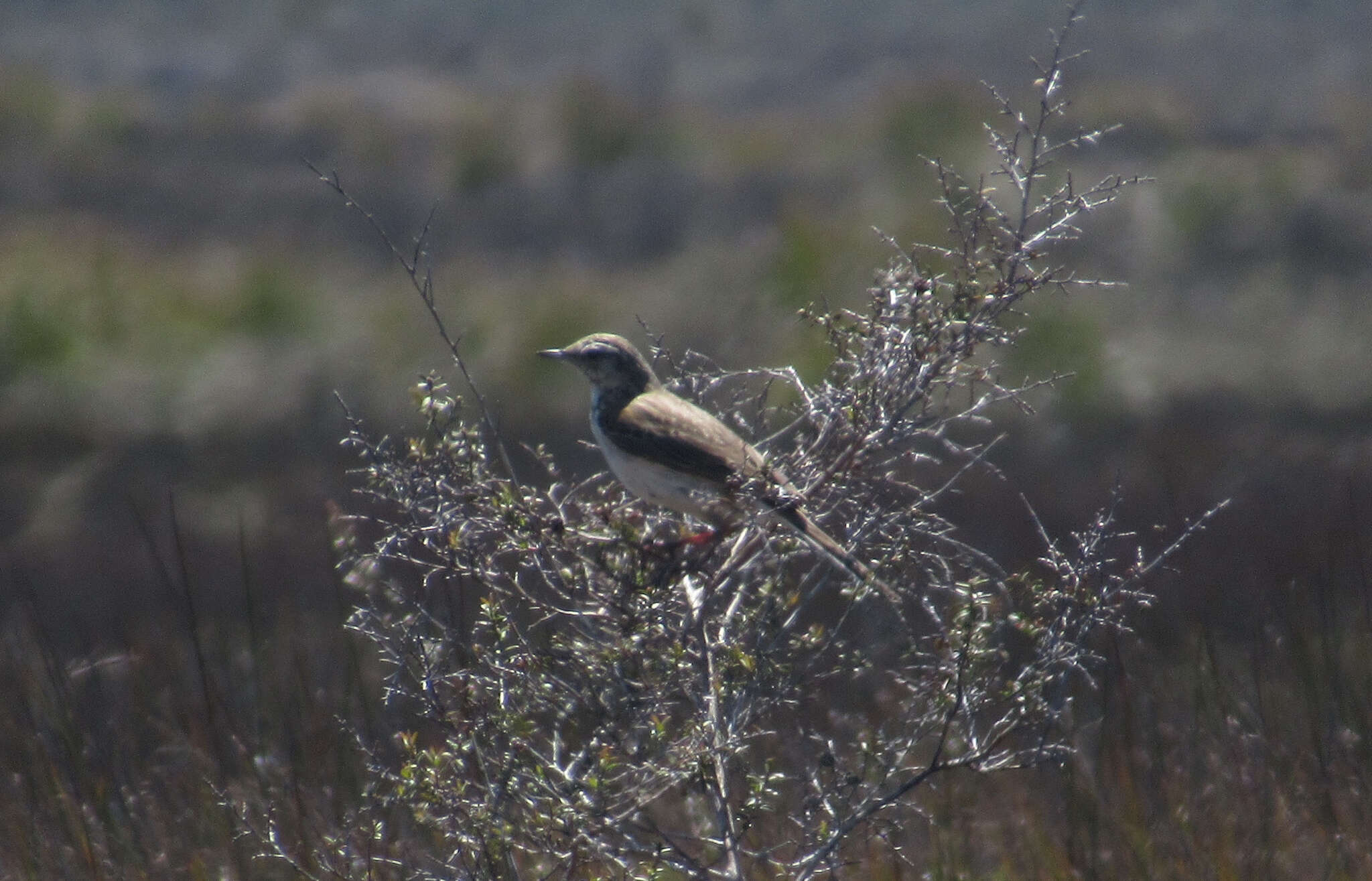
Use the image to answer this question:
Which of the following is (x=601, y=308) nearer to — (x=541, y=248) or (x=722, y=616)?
(x=541, y=248)

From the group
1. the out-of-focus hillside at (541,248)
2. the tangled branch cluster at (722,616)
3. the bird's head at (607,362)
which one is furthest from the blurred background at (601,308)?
the tangled branch cluster at (722,616)

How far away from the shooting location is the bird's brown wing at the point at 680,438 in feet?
17.3

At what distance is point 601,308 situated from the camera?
19.3 metres

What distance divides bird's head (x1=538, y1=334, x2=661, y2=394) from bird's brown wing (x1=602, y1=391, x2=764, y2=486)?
0.89 ft

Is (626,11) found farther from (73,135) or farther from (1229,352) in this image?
(1229,352)

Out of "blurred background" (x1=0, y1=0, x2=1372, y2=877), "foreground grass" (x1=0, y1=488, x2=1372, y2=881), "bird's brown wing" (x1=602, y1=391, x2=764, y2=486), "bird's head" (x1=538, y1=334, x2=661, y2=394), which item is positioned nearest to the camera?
"bird's brown wing" (x1=602, y1=391, x2=764, y2=486)

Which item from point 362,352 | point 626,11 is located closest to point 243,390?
point 362,352

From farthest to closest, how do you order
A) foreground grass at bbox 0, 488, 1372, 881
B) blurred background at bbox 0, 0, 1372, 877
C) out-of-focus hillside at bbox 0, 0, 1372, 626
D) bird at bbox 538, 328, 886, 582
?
1. out-of-focus hillside at bbox 0, 0, 1372, 626
2. blurred background at bbox 0, 0, 1372, 877
3. foreground grass at bbox 0, 488, 1372, 881
4. bird at bbox 538, 328, 886, 582

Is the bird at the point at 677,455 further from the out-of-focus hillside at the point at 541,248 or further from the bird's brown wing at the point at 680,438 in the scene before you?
the out-of-focus hillside at the point at 541,248

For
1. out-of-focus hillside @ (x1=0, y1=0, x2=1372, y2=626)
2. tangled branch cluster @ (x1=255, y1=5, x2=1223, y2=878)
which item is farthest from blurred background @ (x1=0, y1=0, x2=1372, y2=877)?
tangled branch cluster @ (x1=255, y1=5, x2=1223, y2=878)

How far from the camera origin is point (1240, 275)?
21094mm

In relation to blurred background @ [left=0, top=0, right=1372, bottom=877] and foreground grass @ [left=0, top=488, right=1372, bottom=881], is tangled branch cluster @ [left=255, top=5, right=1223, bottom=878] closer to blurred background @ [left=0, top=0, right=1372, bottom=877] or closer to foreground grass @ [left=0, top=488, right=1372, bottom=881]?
foreground grass @ [left=0, top=488, right=1372, bottom=881]

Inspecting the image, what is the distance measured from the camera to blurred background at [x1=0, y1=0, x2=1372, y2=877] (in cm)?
1129

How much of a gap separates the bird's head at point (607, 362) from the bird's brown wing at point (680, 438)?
0.89 feet
